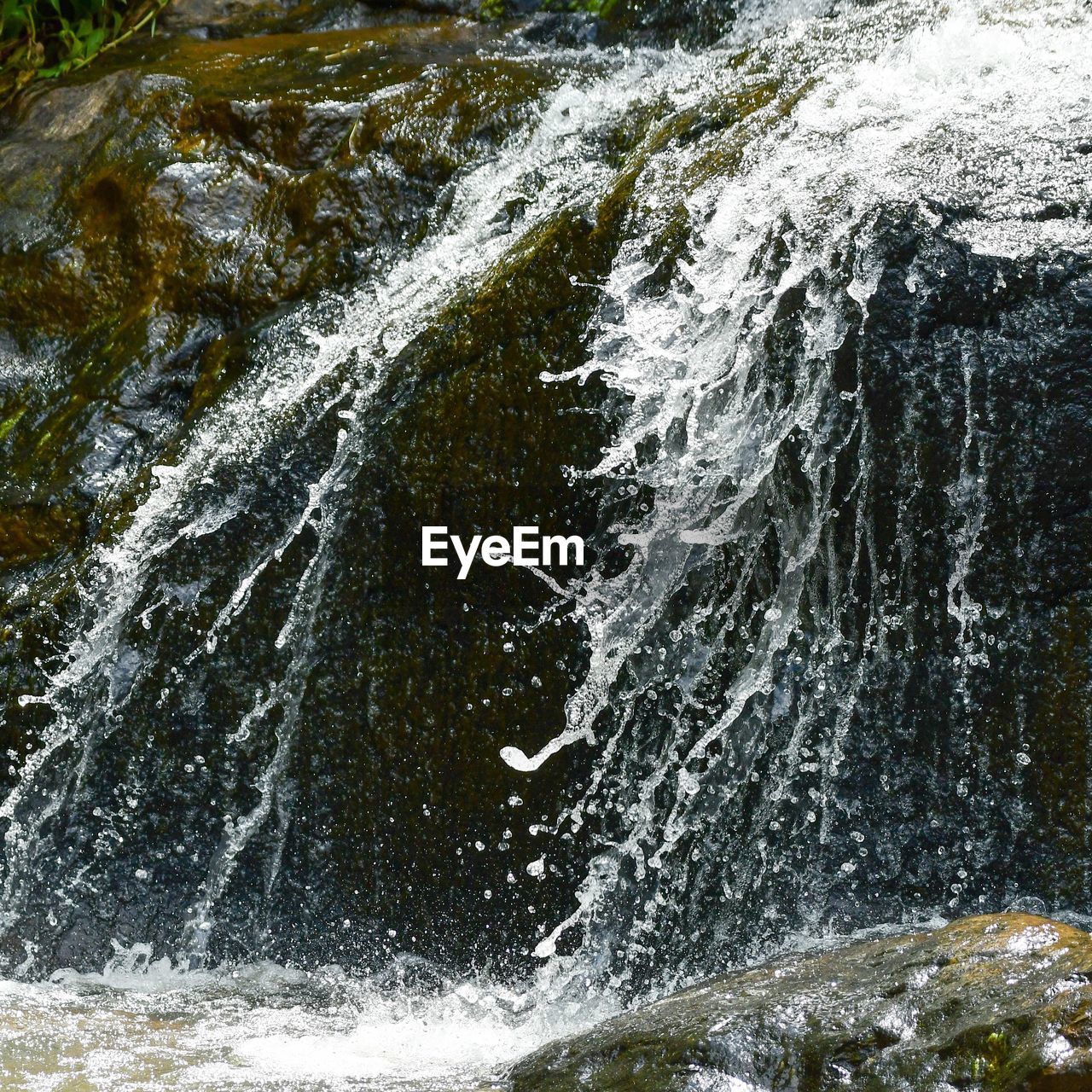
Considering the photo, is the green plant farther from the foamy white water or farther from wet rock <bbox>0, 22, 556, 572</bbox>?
the foamy white water

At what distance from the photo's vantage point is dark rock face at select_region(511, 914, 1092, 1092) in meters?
1.67

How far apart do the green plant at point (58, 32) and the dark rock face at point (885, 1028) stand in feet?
14.4

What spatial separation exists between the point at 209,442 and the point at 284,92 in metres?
1.44

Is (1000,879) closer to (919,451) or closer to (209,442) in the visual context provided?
(919,451)

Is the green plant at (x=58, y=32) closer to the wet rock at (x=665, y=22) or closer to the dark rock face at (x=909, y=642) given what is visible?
the wet rock at (x=665, y=22)

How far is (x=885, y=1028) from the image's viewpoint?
5.98 ft

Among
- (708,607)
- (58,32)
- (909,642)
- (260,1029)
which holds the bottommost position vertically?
A: (260,1029)

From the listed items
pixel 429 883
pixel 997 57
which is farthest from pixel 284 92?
pixel 429 883

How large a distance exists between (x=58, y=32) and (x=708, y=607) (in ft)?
13.0

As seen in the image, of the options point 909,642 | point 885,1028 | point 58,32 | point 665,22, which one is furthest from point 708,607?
point 58,32

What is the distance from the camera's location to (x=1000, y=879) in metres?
2.97

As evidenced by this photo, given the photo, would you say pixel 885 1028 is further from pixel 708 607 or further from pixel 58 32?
pixel 58 32

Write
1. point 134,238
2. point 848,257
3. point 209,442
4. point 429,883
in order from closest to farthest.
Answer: point 848,257 → point 429,883 → point 209,442 → point 134,238

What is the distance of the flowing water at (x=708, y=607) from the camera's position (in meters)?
2.92
